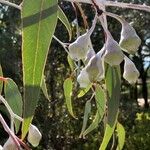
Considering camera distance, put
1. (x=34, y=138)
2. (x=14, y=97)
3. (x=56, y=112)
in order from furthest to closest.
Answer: (x=56, y=112) → (x=14, y=97) → (x=34, y=138)

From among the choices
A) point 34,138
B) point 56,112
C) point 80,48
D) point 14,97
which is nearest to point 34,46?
point 80,48

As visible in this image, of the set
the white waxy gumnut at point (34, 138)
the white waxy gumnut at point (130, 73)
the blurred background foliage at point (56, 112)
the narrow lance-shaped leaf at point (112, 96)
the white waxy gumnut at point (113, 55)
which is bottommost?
the blurred background foliage at point (56, 112)

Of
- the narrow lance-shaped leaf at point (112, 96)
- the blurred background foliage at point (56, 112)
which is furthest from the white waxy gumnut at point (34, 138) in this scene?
the blurred background foliage at point (56, 112)

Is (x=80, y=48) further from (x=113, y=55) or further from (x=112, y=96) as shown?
(x=112, y=96)

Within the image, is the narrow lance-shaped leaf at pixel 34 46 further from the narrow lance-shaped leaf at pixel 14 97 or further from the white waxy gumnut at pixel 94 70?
the narrow lance-shaped leaf at pixel 14 97

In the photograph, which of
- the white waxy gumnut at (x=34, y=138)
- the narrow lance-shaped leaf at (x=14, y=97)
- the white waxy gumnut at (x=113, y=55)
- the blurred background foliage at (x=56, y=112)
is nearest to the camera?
→ the white waxy gumnut at (x=113, y=55)

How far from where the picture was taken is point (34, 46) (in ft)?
1.84

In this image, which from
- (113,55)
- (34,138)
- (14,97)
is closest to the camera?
(113,55)

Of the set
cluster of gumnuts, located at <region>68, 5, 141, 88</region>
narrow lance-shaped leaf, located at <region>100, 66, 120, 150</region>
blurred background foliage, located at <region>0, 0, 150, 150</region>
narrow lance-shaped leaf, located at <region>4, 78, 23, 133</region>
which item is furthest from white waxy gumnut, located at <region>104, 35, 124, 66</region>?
blurred background foliage, located at <region>0, 0, 150, 150</region>

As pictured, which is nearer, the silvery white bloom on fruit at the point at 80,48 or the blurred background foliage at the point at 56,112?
the silvery white bloom on fruit at the point at 80,48

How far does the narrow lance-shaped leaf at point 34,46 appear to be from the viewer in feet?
1.80

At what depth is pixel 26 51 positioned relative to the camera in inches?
22.1

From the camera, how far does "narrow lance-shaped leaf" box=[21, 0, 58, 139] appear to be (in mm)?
549

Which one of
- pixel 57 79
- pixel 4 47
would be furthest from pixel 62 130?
pixel 4 47
